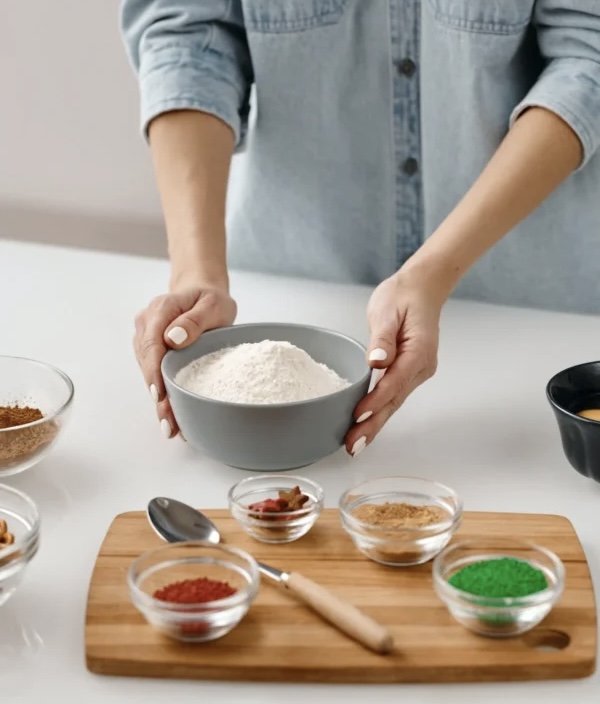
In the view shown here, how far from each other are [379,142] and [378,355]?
0.59 metres

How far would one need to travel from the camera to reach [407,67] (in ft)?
5.26

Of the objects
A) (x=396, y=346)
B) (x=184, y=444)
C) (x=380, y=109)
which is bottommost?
(x=184, y=444)

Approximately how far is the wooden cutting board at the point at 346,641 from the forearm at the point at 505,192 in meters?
0.47

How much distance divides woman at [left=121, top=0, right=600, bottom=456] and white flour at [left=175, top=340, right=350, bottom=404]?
10 centimetres

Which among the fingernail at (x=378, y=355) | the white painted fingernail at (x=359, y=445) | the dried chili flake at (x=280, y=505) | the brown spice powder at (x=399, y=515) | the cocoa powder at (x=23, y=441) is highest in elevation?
the fingernail at (x=378, y=355)

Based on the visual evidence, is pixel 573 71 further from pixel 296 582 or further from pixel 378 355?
pixel 296 582

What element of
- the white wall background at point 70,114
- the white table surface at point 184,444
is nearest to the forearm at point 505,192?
the white table surface at point 184,444

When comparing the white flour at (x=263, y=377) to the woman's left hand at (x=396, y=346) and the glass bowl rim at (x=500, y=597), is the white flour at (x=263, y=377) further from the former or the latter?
the glass bowl rim at (x=500, y=597)

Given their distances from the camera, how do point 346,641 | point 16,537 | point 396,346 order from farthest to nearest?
point 396,346 → point 16,537 → point 346,641

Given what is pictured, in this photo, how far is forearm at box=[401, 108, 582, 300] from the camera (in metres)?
1.38

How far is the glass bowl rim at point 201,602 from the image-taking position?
87 centimetres

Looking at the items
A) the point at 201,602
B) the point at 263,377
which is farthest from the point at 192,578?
the point at 263,377

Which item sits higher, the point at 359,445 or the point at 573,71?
the point at 573,71

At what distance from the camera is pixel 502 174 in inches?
56.4
